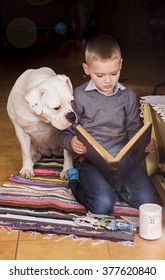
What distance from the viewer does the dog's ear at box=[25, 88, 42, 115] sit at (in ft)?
6.67

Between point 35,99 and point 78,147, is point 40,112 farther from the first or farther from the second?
point 78,147

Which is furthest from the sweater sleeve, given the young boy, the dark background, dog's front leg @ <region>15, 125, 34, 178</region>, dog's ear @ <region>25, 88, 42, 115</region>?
the dark background

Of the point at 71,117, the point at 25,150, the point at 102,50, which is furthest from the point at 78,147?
the point at 25,150

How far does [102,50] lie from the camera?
1.88 metres

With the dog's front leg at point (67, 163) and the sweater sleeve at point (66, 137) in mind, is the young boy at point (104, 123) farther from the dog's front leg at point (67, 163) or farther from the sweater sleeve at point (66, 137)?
the dog's front leg at point (67, 163)

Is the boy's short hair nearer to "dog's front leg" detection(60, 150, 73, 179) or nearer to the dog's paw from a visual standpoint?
"dog's front leg" detection(60, 150, 73, 179)

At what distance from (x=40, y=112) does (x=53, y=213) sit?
1.40 ft

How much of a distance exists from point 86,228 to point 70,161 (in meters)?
0.54

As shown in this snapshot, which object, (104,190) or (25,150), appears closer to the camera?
(104,190)

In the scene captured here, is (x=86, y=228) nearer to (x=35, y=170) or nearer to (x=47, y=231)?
(x=47, y=231)

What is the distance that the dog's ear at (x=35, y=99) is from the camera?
2.03 metres

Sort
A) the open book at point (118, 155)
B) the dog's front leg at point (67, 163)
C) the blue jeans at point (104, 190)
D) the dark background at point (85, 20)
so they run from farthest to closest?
the dark background at point (85, 20) < the dog's front leg at point (67, 163) < the blue jeans at point (104, 190) < the open book at point (118, 155)

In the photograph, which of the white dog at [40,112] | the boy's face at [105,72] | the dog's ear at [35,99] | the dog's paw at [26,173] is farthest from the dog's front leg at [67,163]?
the boy's face at [105,72]

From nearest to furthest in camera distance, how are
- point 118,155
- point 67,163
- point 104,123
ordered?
1. point 118,155
2. point 104,123
3. point 67,163
